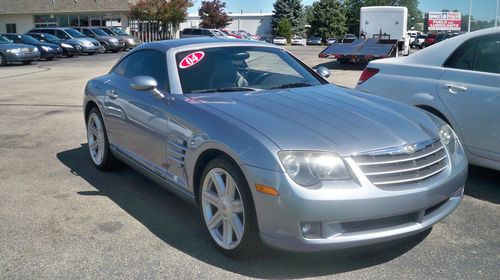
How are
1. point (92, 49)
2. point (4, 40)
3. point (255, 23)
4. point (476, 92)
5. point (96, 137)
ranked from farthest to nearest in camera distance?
point (255, 23) < point (92, 49) < point (4, 40) < point (96, 137) < point (476, 92)

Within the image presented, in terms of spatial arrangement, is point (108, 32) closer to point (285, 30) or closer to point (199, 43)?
point (199, 43)

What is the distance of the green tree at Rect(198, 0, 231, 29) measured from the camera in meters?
64.4

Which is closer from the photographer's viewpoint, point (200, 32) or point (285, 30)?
point (200, 32)

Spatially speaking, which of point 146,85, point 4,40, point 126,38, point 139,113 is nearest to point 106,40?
point 126,38

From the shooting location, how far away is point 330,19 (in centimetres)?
7200

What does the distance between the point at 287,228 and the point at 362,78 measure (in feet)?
11.9

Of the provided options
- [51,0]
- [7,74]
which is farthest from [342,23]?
[7,74]

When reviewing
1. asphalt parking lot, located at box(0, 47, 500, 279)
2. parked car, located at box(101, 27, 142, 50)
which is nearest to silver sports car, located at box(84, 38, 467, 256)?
asphalt parking lot, located at box(0, 47, 500, 279)

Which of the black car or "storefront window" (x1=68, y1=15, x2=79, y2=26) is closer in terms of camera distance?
the black car

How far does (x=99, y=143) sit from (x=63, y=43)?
82.1 feet

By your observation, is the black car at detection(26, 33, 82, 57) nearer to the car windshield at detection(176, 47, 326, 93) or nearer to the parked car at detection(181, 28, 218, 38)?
the parked car at detection(181, 28, 218, 38)

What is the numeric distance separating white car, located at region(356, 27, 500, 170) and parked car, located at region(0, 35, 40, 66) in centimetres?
2061

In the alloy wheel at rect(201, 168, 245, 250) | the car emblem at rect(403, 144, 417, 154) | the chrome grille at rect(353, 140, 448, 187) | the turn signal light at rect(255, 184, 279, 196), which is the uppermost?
the car emblem at rect(403, 144, 417, 154)

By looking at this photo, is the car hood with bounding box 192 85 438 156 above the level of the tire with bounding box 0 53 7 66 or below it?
above
